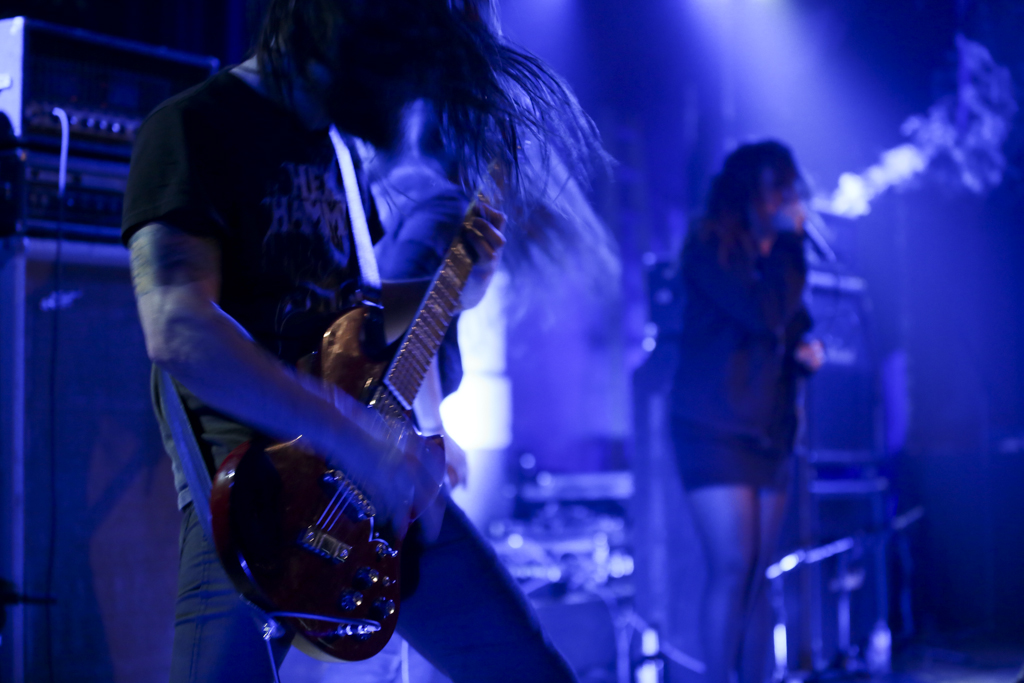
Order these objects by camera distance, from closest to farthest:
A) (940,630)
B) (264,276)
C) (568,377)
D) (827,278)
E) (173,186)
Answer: (173,186) → (264,276) → (827,278) → (940,630) → (568,377)

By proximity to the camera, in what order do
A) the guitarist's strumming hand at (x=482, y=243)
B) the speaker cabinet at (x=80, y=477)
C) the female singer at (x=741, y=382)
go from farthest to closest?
the female singer at (x=741, y=382) < the speaker cabinet at (x=80, y=477) < the guitarist's strumming hand at (x=482, y=243)

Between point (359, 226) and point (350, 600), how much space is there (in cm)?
58

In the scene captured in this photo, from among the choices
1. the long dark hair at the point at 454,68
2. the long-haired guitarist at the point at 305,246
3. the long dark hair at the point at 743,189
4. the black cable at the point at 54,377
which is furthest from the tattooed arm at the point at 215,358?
the long dark hair at the point at 743,189

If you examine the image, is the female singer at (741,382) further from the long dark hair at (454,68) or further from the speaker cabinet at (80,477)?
the speaker cabinet at (80,477)

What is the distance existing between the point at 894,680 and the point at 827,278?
1837 mm

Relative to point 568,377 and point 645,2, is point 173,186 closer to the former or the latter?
point 645,2

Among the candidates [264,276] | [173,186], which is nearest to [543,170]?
[264,276]

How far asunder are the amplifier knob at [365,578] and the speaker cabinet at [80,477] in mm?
1175

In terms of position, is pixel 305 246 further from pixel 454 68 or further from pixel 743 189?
pixel 743 189

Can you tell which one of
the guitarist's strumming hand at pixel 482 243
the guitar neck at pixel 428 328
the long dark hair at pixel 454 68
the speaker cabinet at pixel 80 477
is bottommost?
the speaker cabinet at pixel 80 477

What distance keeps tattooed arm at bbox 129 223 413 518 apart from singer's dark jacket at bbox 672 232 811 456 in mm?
1779

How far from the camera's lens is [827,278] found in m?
3.83

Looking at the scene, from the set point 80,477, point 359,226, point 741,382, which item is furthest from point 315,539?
point 741,382

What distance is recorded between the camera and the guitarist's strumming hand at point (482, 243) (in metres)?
1.45
